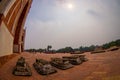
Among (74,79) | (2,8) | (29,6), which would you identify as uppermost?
(29,6)

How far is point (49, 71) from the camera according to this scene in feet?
22.0

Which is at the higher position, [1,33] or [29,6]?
[29,6]

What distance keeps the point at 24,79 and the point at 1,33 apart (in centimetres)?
306

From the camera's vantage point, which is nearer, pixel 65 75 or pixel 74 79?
pixel 74 79

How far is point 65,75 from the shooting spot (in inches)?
259

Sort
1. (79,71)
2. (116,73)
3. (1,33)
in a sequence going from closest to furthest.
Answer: (116,73)
(79,71)
(1,33)

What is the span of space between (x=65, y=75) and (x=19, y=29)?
9.69 m

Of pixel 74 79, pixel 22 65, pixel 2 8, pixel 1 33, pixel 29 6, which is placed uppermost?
pixel 29 6

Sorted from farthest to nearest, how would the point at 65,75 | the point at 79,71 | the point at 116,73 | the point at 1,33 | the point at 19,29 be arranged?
the point at 19,29
the point at 1,33
the point at 79,71
the point at 65,75
the point at 116,73

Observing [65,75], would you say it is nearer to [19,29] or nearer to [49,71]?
[49,71]

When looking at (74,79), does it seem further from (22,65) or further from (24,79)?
(22,65)

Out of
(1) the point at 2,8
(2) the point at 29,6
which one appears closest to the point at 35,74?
(1) the point at 2,8

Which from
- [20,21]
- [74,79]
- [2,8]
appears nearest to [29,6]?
[20,21]

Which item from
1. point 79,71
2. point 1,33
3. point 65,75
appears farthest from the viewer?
point 1,33
